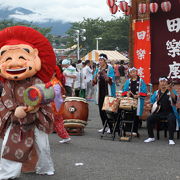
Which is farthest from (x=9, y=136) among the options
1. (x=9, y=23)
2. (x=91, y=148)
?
(x=9, y=23)

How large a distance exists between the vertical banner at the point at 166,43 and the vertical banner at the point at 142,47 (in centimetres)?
50

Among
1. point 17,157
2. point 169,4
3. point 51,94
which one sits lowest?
point 17,157

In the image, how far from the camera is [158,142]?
755 cm

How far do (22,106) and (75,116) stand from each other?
144 inches

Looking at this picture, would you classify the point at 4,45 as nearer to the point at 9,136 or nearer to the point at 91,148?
the point at 9,136

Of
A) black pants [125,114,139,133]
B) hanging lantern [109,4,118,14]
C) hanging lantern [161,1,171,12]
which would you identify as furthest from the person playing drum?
hanging lantern [109,4,118,14]

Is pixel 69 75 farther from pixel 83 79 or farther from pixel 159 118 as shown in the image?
pixel 159 118

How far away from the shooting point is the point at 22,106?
15.4ft

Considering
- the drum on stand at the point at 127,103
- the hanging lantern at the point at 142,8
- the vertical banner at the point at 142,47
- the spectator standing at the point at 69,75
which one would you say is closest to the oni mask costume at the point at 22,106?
the drum on stand at the point at 127,103

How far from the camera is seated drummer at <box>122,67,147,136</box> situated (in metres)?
7.93

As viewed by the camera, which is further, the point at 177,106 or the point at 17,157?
→ the point at 177,106

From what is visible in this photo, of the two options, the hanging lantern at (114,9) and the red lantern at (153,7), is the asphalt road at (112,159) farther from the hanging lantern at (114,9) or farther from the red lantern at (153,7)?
the hanging lantern at (114,9)

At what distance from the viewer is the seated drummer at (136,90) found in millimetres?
7930

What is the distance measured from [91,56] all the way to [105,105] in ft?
88.5
